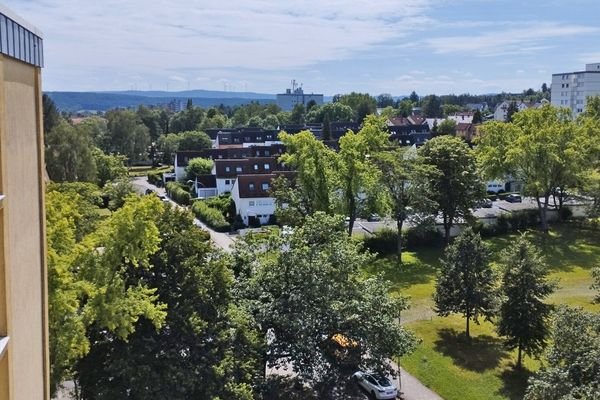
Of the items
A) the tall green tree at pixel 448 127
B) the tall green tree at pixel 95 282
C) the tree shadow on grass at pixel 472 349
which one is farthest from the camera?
the tall green tree at pixel 448 127

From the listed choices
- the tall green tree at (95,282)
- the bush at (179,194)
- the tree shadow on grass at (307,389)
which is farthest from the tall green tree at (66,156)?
the tree shadow on grass at (307,389)

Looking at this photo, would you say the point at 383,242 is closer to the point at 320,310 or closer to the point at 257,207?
the point at 257,207

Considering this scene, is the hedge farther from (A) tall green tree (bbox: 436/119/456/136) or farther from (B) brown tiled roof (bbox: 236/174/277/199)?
(A) tall green tree (bbox: 436/119/456/136)

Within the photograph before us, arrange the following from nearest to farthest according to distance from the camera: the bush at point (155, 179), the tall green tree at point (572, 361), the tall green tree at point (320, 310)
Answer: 1. the tall green tree at point (572, 361)
2. the tall green tree at point (320, 310)
3. the bush at point (155, 179)

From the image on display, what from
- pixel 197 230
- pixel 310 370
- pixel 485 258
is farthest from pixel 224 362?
pixel 485 258

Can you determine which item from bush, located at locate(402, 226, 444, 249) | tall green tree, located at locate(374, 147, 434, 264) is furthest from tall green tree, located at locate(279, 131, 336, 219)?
bush, located at locate(402, 226, 444, 249)

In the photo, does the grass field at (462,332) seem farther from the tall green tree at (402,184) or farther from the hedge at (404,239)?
the tall green tree at (402,184)

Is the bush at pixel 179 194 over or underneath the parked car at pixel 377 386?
over
